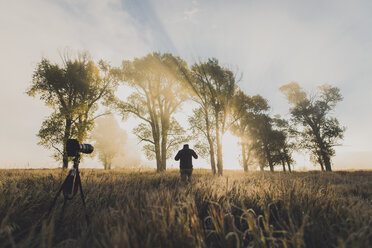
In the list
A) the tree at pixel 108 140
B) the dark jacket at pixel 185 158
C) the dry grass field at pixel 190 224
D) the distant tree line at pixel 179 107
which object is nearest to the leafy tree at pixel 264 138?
the distant tree line at pixel 179 107

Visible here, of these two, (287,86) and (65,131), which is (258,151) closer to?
(287,86)

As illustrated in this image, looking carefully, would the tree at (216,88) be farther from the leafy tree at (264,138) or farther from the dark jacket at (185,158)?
the leafy tree at (264,138)

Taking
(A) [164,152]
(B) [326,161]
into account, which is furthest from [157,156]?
(B) [326,161]

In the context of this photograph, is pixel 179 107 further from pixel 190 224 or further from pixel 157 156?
pixel 190 224

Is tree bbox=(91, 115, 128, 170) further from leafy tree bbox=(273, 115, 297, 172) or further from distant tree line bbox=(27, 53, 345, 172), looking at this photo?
leafy tree bbox=(273, 115, 297, 172)

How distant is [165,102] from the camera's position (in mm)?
20203

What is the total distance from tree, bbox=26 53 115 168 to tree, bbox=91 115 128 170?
17.6 m

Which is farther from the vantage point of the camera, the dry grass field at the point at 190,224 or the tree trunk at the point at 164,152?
the tree trunk at the point at 164,152

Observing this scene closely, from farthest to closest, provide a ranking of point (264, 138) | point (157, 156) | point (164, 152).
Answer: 1. point (264, 138)
2. point (164, 152)
3. point (157, 156)

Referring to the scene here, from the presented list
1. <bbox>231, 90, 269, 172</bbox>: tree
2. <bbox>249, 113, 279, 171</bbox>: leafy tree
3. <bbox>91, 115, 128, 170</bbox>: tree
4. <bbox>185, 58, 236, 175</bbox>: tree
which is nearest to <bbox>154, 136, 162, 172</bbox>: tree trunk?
<bbox>185, 58, 236, 175</bbox>: tree

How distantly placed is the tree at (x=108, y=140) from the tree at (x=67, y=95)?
17.6 meters

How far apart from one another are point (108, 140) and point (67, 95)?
1975 centimetres

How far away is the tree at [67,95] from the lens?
14453mm

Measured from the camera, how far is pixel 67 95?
54.4 ft
